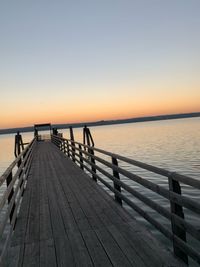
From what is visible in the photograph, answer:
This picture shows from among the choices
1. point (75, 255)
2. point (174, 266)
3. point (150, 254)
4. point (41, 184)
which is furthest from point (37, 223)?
point (41, 184)

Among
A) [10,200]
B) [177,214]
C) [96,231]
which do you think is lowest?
[96,231]

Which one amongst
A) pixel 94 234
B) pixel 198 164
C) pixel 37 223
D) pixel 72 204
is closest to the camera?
pixel 94 234

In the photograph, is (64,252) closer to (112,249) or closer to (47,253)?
(47,253)

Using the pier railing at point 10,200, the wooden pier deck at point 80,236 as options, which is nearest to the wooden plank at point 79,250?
the wooden pier deck at point 80,236

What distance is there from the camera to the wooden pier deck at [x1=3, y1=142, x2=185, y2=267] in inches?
161

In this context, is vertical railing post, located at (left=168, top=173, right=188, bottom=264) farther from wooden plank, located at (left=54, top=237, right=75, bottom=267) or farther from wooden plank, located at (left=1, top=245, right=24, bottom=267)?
wooden plank, located at (left=1, top=245, right=24, bottom=267)

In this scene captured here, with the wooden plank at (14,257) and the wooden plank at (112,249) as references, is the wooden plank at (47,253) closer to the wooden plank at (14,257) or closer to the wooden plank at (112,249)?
the wooden plank at (14,257)

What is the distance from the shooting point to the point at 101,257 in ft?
13.6

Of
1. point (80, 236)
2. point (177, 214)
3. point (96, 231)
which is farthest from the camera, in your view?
point (96, 231)

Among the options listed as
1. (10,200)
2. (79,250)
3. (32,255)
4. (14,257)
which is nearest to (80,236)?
(79,250)

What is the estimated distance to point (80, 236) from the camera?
502 cm

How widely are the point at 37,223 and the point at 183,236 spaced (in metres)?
3.16

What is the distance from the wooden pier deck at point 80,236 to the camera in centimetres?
409

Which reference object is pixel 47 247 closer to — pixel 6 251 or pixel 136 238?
pixel 6 251
